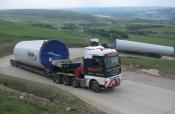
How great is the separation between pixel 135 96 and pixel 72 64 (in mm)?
5034

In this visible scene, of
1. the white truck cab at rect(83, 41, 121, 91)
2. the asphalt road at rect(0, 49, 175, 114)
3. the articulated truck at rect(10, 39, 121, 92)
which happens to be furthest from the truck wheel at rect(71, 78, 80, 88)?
the white truck cab at rect(83, 41, 121, 91)

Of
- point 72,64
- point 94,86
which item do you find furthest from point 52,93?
point 72,64

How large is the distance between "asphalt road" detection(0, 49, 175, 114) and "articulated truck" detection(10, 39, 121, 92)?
558 mm

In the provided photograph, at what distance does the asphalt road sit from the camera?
1723 centimetres

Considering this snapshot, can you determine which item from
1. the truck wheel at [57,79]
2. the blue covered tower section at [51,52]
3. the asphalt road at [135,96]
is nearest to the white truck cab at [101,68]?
the asphalt road at [135,96]

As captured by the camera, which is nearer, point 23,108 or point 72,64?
point 23,108

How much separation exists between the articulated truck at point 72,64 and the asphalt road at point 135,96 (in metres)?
0.56

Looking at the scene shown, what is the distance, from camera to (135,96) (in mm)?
19609

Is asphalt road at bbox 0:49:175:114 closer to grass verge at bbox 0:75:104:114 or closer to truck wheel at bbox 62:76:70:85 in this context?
truck wheel at bbox 62:76:70:85

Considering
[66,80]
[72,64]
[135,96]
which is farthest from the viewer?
[72,64]

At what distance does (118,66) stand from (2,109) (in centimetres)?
736

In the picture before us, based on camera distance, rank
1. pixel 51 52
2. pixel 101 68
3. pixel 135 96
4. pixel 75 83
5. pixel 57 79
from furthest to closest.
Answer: pixel 51 52
pixel 57 79
pixel 75 83
pixel 101 68
pixel 135 96

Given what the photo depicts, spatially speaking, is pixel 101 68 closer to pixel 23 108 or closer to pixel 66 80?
pixel 66 80

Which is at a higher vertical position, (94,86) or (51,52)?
(51,52)
